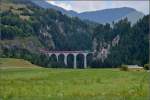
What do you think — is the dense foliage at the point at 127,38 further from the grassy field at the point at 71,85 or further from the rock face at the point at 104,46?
the grassy field at the point at 71,85

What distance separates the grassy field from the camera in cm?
1758

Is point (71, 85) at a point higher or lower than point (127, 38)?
lower

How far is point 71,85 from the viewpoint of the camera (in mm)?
22438

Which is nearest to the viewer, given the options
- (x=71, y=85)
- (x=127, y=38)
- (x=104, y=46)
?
(x=71, y=85)

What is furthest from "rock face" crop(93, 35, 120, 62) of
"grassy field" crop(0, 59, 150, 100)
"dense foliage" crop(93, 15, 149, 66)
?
"grassy field" crop(0, 59, 150, 100)

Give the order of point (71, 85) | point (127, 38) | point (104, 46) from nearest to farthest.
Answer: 1. point (71, 85)
2. point (127, 38)
3. point (104, 46)

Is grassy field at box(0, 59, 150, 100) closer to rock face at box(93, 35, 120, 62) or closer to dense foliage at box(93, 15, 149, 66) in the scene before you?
dense foliage at box(93, 15, 149, 66)

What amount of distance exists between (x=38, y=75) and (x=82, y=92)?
10.8m

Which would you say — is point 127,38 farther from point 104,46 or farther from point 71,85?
point 71,85

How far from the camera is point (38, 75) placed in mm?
29156

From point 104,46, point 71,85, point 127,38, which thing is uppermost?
point 127,38

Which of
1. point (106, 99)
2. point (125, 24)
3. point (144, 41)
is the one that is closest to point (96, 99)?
point (106, 99)

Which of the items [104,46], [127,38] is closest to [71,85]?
[127,38]

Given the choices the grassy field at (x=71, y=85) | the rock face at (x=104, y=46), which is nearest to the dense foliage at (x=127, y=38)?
the rock face at (x=104, y=46)
